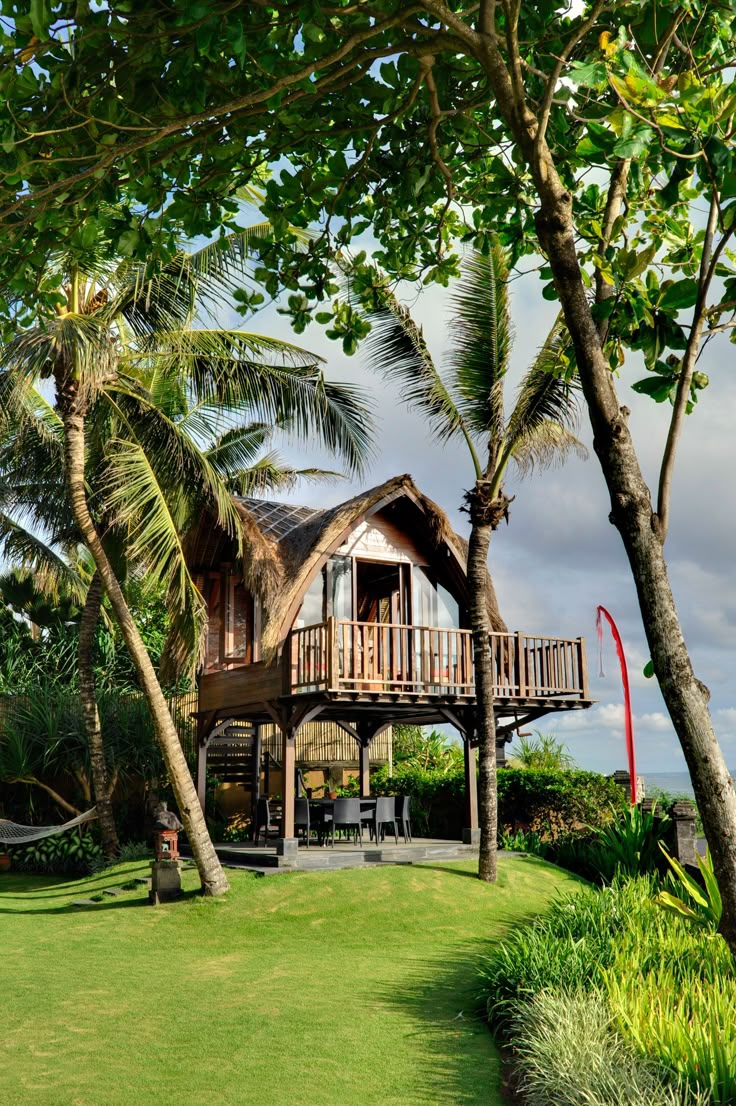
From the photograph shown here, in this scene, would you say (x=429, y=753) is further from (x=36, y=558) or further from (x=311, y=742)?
(x=36, y=558)

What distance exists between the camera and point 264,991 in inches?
351

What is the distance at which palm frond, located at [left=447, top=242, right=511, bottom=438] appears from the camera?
48.5 feet

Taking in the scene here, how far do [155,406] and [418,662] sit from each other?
20.2ft

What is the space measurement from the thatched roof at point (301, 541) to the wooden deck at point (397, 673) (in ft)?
2.02

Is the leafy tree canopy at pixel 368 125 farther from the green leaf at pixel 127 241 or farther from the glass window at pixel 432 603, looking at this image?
the glass window at pixel 432 603

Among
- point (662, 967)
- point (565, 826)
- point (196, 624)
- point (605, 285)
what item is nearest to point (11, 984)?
point (662, 967)

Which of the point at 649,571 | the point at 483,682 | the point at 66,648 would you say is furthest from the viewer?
the point at 66,648

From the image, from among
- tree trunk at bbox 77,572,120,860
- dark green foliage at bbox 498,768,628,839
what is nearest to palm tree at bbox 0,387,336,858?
tree trunk at bbox 77,572,120,860

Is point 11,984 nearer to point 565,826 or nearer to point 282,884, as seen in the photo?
point 282,884

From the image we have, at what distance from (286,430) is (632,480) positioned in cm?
1254

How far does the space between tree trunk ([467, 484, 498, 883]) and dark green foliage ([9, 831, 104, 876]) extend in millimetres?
7093

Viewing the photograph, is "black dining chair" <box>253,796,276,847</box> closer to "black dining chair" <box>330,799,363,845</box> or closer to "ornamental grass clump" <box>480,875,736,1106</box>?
"black dining chair" <box>330,799,363,845</box>

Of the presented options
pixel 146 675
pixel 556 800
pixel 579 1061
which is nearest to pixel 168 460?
pixel 146 675

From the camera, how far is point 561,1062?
593 cm
